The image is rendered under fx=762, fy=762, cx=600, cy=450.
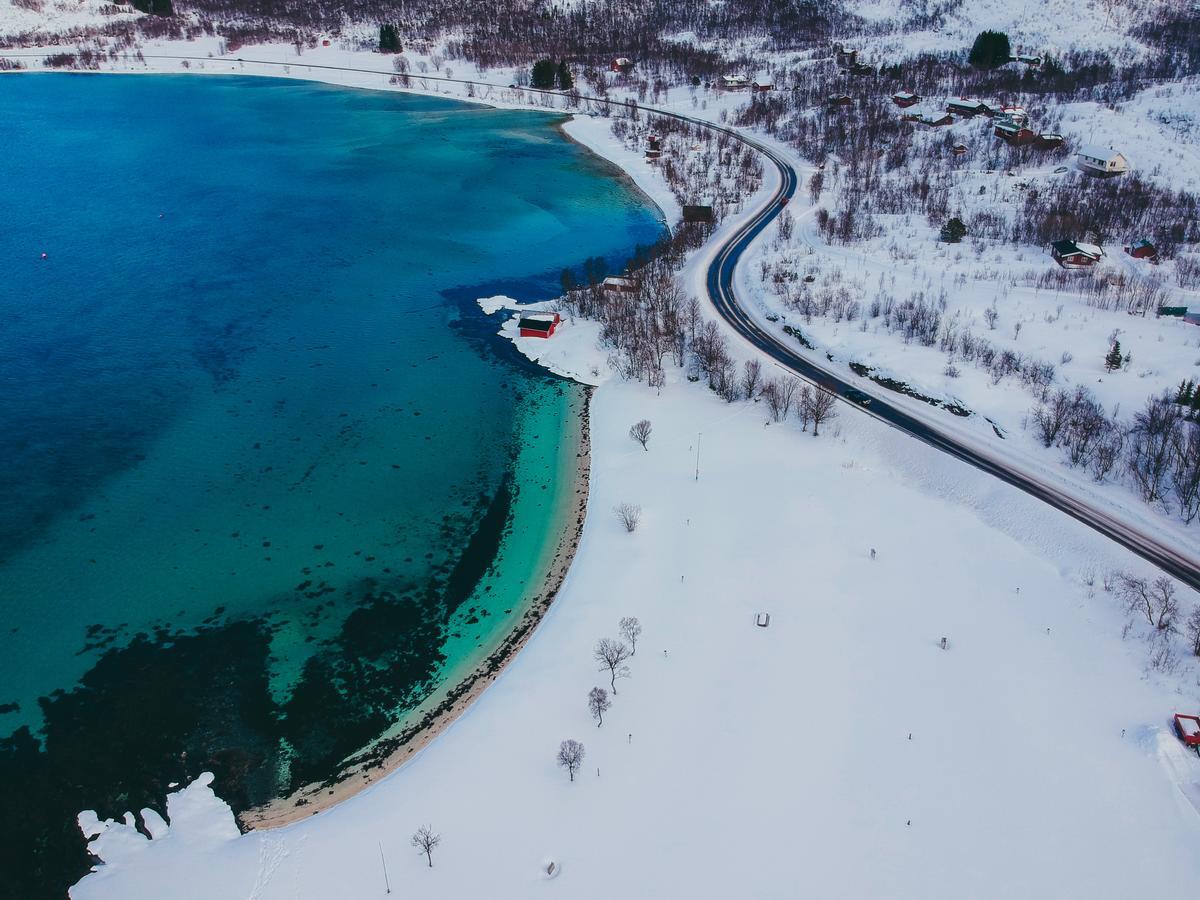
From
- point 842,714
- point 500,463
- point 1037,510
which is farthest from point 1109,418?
point 500,463

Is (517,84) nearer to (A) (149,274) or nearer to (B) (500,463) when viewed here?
(A) (149,274)

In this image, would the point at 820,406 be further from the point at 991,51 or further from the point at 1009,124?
the point at 991,51

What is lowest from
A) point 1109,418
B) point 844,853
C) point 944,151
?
point 844,853

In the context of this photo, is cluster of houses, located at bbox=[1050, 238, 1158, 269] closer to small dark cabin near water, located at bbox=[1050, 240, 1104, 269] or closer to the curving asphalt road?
small dark cabin near water, located at bbox=[1050, 240, 1104, 269]

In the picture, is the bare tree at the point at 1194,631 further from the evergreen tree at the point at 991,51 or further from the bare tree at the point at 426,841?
the evergreen tree at the point at 991,51

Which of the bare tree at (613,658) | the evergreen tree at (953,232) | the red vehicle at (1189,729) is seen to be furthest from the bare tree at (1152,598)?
the evergreen tree at (953,232)

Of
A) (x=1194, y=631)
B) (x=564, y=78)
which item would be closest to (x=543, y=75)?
(x=564, y=78)

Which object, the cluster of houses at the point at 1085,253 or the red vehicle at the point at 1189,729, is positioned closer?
the red vehicle at the point at 1189,729
